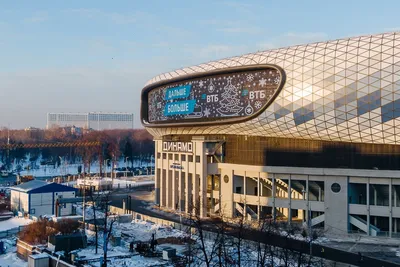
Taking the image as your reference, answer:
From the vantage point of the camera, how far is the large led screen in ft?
154

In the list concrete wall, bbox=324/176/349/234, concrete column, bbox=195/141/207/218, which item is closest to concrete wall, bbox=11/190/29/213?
concrete column, bbox=195/141/207/218

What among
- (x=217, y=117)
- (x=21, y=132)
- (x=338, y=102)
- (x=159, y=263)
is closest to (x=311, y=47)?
(x=338, y=102)

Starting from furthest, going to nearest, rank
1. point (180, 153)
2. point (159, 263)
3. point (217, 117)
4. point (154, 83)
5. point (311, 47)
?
point (154, 83) → point (180, 153) → point (217, 117) → point (311, 47) → point (159, 263)

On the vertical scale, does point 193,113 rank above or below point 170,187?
above

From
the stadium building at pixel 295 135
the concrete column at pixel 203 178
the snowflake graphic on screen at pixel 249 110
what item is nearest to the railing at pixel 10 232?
the stadium building at pixel 295 135

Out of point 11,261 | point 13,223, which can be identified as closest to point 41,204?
point 13,223

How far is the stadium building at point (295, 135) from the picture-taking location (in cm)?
4097

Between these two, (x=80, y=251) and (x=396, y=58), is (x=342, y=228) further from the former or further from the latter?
(x=80, y=251)

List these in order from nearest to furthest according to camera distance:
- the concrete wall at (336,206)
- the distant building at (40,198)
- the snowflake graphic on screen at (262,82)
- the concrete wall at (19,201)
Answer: the concrete wall at (336,206), the snowflake graphic on screen at (262,82), the distant building at (40,198), the concrete wall at (19,201)

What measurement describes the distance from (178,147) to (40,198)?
1693 centimetres

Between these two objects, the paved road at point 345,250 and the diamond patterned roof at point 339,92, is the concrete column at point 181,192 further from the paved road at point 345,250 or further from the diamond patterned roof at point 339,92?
the paved road at point 345,250

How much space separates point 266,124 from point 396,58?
44.1 ft

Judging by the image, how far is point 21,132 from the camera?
18900cm

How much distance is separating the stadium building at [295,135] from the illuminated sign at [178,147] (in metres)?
0.12
